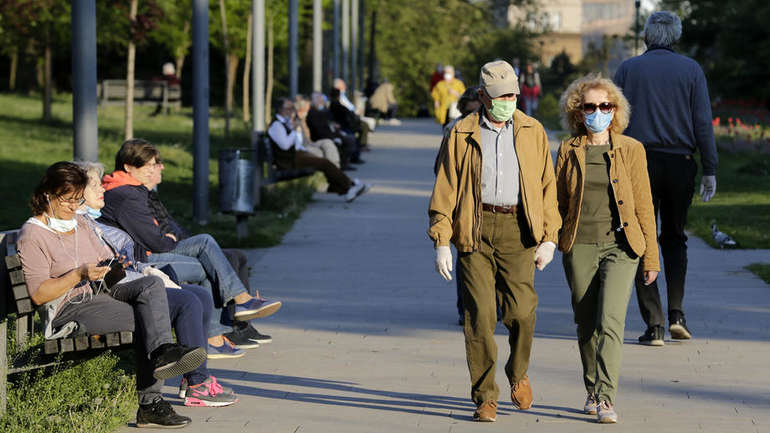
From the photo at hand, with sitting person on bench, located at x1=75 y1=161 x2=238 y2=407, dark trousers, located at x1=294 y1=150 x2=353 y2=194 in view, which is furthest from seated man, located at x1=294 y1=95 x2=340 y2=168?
sitting person on bench, located at x1=75 y1=161 x2=238 y2=407

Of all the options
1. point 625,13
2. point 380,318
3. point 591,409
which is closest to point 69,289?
point 591,409

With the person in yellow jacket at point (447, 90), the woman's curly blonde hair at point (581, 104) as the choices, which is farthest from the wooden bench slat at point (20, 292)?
the person in yellow jacket at point (447, 90)

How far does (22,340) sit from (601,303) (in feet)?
9.09

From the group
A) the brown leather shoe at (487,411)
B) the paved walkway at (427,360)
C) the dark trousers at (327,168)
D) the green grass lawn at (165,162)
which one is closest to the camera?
the brown leather shoe at (487,411)

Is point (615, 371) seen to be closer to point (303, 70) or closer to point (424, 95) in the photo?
point (303, 70)

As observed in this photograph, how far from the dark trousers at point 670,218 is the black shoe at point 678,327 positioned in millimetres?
38

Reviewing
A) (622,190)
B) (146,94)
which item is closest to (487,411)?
(622,190)

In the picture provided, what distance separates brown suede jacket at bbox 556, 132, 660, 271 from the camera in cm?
666

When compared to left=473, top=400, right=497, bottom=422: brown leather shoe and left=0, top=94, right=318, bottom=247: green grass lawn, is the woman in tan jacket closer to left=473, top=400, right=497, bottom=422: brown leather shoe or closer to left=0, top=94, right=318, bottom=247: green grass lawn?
left=473, top=400, right=497, bottom=422: brown leather shoe

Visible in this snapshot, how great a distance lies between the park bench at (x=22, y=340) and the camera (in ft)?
20.0

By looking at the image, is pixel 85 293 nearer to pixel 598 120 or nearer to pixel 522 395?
pixel 522 395

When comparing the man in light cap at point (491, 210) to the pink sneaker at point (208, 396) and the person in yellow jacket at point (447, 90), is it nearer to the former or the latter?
the pink sneaker at point (208, 396)

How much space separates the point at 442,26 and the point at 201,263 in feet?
162

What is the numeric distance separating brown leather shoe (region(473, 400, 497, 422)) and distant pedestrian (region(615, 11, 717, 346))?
225 centimetres
